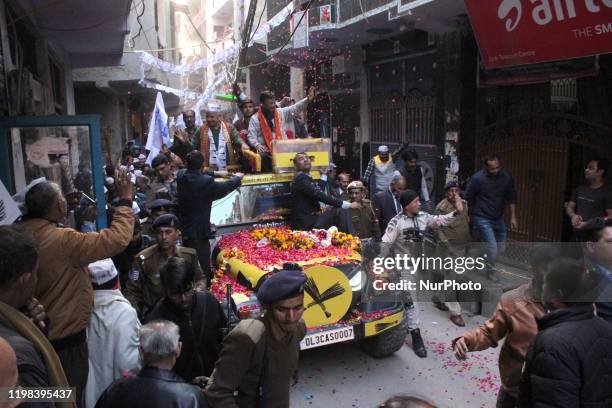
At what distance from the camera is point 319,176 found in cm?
702

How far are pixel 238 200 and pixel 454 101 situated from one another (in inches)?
238

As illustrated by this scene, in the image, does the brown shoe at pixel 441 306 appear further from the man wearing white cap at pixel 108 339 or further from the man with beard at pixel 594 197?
the man wearing white cap at pixel 108 339

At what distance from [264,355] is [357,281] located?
112 inches

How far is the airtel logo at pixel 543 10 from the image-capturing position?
5.72 metres

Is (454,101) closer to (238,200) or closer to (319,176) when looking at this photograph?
(319,176)

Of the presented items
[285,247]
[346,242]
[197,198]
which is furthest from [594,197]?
[197,198]

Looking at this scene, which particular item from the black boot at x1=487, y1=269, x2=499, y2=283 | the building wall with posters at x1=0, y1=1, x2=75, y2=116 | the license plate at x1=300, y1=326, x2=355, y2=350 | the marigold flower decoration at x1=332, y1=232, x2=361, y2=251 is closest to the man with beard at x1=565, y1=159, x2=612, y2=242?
the black boot at x1=487, y1=269, x2=499, y2=283

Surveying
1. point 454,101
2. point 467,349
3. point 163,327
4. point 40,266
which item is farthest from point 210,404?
point 454,101

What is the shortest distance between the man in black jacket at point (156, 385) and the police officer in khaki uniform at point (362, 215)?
4.93 metres

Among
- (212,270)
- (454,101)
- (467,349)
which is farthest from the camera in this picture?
(454,101)

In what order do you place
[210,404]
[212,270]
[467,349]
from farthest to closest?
1. [212,270]
2. [467,349]
3. [210,404]

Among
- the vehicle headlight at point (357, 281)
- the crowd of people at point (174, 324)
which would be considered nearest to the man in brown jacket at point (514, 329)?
the crowd of people at point (174, 324)

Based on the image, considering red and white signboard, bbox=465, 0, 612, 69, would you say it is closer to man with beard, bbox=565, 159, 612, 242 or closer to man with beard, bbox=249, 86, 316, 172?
man with beard, bbox=565, 159, 612, 242

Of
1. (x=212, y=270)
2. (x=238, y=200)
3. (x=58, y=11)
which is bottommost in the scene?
(x=212, y=270)
